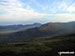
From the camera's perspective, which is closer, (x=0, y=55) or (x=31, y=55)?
(x=31, y=55)

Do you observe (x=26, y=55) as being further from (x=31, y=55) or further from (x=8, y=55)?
(x=8, y=55)

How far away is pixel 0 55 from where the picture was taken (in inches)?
3127

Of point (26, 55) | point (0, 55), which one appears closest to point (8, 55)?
point (0, 55)

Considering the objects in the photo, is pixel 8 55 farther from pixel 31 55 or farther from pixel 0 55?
pixel 31 55

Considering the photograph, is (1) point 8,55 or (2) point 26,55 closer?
(2) point 26,55

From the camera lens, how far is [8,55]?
7806 centimetres

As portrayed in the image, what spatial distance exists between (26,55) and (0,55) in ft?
53.8

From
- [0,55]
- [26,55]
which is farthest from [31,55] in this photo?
[0,55]

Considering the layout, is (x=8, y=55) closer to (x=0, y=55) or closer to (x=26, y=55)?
(x=0, y=55)

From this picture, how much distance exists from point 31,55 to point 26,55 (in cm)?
259

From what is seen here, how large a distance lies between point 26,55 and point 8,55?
458 inches

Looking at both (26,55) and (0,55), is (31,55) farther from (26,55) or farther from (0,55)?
(0,55)

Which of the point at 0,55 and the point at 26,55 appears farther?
the point at 0,55
